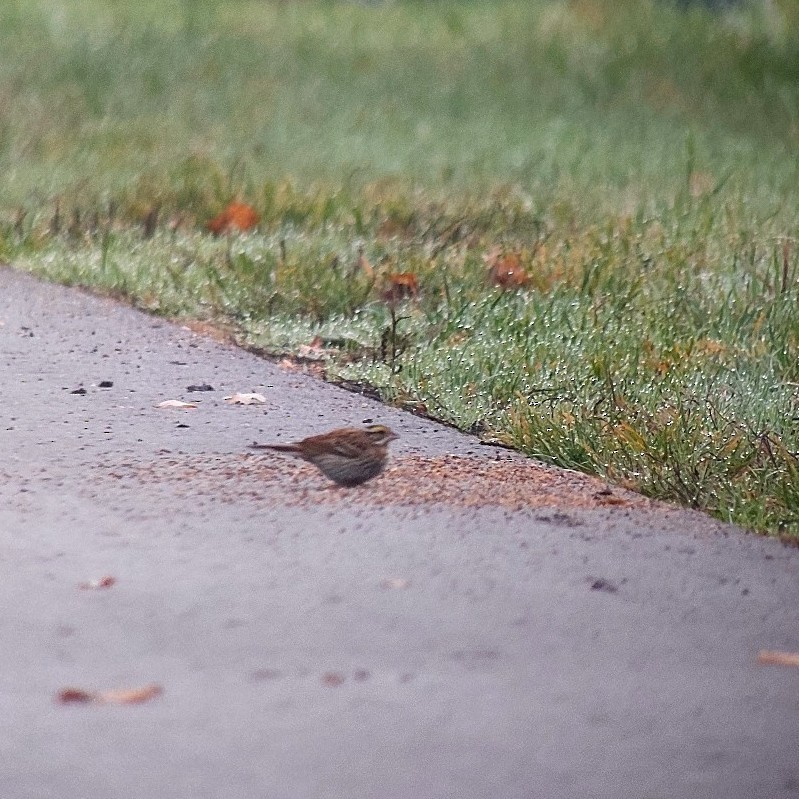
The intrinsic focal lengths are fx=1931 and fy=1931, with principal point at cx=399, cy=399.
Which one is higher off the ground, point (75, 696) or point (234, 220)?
point (75, 696)

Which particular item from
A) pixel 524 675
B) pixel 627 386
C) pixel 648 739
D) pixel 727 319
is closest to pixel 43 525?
pixel 524 675

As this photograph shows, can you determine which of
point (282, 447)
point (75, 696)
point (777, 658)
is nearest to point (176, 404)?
point (282, 447)

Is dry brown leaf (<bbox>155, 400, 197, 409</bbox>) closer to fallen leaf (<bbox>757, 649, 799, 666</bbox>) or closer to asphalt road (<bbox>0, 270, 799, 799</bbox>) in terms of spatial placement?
asphalt road (<bbox>0, 270, 799, 799</bbox>)

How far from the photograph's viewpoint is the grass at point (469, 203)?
671 cm

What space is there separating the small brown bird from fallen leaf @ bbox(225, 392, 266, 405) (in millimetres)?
1146

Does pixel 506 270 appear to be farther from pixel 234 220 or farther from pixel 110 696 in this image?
pixel 110 696

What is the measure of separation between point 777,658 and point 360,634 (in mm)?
921

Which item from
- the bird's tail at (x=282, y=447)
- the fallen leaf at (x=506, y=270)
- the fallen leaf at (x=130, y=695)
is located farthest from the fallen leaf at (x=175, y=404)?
the fallen leaf at (x=130, y=695)

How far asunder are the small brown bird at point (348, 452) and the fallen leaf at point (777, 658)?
4.99ft

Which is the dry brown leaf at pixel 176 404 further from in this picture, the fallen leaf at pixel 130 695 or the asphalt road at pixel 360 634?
the fallen leaf at pixel 130 695

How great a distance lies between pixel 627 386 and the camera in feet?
22.4

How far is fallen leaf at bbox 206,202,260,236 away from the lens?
10258mm

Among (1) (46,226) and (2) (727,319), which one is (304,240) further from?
(2) (727,319)

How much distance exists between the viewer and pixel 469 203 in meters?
10.9
